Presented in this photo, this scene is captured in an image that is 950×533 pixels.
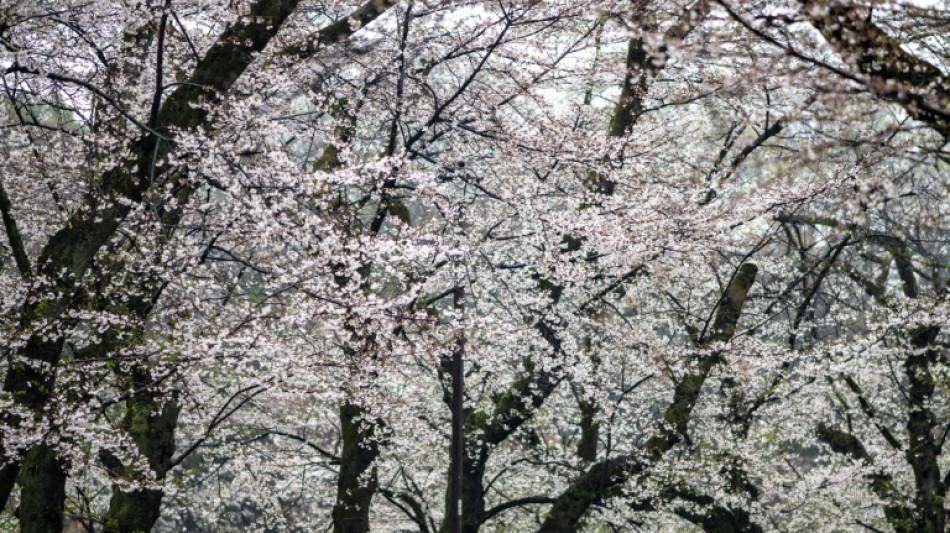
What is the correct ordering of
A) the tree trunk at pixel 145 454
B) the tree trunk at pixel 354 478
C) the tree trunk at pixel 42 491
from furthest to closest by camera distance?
the tree trunk at pixel 354 478 → the tree trunk at pixel 145 454 → the tree trunk at pixel 42 491

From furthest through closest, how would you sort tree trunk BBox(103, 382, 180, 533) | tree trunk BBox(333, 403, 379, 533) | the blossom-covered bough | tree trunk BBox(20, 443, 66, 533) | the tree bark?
the tree bark, tree trunk BBox(333, 403, 379, 533), tree trunk BBox(103, 382, 180, 533), tree trunk BBox(20, 443, 66, 533), the blossom-covered bough

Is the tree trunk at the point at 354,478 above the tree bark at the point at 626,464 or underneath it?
underneath

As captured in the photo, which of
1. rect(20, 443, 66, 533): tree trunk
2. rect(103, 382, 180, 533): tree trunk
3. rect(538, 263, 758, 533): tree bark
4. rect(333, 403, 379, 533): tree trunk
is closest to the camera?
rect(20, 443, 66, 533): tree trunk

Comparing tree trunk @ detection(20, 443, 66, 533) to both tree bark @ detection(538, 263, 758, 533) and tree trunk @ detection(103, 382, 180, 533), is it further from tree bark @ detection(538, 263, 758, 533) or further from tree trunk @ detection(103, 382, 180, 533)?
tree bark @ detection(538, 263, 758, 533)

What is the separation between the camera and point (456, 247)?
888 centimetres

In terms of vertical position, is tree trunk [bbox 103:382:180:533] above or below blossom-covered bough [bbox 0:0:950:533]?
below

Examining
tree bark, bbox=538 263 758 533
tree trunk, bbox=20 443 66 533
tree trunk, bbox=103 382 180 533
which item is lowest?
tree trunk, bbox=20 443 66 533

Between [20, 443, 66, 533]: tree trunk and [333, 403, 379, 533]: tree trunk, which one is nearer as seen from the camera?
[20, 443, 66, 533]: tree trunk

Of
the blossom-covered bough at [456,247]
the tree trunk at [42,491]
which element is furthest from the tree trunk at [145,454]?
the tree trunk at [42,491]

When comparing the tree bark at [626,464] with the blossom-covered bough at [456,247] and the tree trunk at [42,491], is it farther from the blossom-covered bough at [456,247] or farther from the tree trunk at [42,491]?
the tree trunk at [42,491]

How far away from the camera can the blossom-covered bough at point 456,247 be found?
621 centimetres

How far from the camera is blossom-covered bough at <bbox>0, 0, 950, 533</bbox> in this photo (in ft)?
20.4

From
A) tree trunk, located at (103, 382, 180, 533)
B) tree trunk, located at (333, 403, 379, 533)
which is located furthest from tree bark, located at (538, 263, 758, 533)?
tree trunk, located at (103, 382, 180, 533)

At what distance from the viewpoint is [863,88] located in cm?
315
